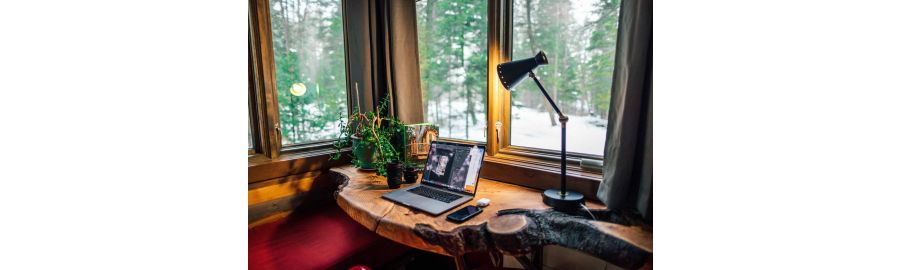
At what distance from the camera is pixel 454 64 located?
1.99 meters

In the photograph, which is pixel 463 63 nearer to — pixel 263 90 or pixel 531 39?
pixel 531 39

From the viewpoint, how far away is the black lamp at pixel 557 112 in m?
1.20

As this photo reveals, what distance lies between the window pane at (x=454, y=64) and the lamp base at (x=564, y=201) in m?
0.73

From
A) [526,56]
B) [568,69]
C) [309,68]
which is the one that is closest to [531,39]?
[526,56]

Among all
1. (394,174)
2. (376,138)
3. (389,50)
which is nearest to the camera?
(394,174)

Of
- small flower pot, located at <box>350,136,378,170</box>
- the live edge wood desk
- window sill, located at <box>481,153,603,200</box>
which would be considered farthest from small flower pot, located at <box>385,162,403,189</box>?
window sill, located at <box>481,153,603,200</box>

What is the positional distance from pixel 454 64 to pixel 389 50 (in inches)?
17.9

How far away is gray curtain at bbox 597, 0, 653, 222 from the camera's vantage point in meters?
1.03

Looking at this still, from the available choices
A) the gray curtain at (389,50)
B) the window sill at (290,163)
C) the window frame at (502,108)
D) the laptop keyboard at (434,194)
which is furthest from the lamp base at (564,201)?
the window sill at (290,163)

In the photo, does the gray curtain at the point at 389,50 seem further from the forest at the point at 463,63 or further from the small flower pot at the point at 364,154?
the small flower pot at the point at 364,154

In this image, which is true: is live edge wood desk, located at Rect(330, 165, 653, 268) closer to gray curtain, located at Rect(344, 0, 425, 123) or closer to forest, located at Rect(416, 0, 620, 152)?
forest, located at Rect(416, 0, 620, 152)
